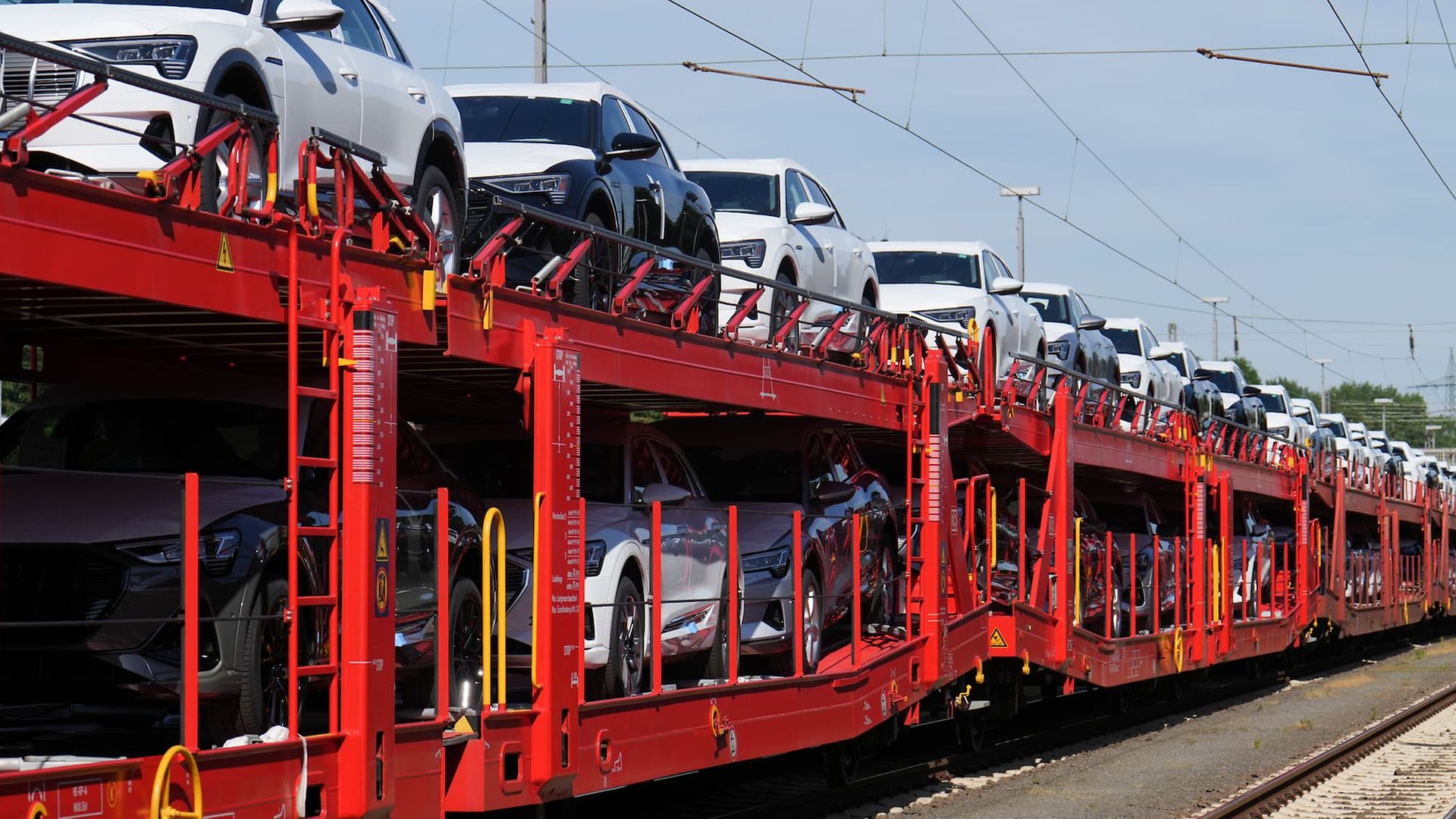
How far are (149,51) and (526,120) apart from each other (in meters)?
5.25


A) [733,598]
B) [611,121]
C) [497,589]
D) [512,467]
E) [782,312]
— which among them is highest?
[611,121]

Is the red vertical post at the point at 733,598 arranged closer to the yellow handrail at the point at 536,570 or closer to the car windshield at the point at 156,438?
the yellow handrail at the point at 536,570

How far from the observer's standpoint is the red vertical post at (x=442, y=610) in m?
7.08

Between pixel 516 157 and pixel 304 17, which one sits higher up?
pixel 516 157

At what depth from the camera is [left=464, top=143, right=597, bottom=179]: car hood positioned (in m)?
11.1

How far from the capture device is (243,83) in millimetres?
7121

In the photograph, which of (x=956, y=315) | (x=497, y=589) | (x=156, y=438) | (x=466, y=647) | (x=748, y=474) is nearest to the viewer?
(x=156, y=438)

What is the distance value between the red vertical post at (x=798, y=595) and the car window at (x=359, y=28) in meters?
3.60

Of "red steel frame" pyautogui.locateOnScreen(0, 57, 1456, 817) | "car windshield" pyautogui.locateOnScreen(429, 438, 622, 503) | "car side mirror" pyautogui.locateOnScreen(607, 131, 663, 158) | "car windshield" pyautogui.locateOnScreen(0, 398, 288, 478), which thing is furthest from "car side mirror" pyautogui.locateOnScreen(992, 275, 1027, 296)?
"car windshield" pyautogui.locateOnScreen(0, 398, 288, 478)

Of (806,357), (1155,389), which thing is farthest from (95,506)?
(1155,389)

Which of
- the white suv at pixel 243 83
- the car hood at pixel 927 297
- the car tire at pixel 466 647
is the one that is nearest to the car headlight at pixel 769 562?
the white suv at pixel 243 83

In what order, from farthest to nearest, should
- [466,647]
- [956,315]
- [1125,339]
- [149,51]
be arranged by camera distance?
1. [1125,339]
2. [956,315]
3. [466,647]
4. [149,51]

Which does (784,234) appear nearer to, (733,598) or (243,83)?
(733,598)

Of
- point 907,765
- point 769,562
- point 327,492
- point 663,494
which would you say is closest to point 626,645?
point 663,494
